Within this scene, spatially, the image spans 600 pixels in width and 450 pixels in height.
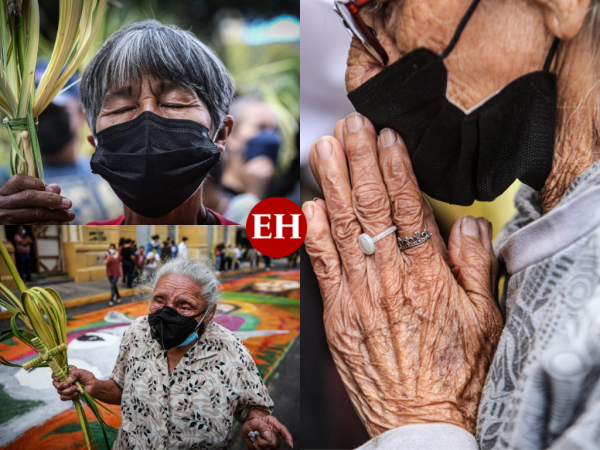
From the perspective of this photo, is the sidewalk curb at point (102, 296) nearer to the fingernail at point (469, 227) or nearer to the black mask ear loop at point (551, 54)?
the fingernail at point (469, 227)

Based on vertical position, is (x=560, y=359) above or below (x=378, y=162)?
below

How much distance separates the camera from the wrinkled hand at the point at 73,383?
1.18m

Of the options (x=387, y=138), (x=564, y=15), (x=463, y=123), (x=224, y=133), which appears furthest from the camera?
(x=224, y=133)

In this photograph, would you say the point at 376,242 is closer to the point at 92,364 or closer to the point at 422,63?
the point at 422,63

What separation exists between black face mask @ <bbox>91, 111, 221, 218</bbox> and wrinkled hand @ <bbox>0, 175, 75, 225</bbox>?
155 millimetres

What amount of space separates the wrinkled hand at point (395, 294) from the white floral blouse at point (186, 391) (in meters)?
0.31

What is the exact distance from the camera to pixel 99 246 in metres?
1.21

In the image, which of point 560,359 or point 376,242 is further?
point 376,242

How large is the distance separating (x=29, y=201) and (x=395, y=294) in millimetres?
1126

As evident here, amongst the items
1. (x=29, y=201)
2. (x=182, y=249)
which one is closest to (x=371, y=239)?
(x=182, y=249)

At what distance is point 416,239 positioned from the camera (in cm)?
110

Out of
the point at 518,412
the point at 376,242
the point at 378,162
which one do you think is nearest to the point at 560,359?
the point at 518,412

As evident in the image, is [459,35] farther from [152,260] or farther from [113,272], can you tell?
[113,272]

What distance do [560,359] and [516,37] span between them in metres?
0.69
